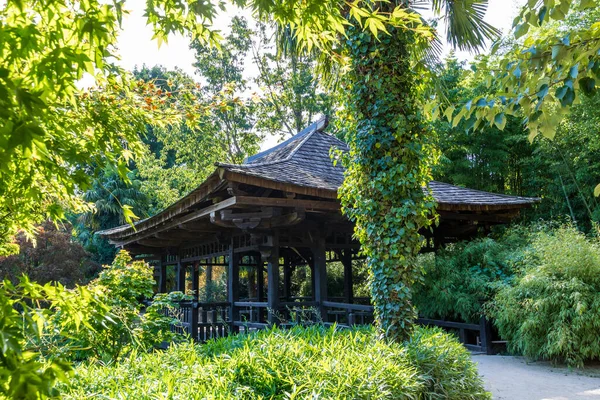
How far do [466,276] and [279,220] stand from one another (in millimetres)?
3360

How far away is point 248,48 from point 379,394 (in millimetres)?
18320

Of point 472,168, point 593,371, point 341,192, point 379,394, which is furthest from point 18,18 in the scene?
point 472,168

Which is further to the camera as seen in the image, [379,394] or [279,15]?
[379,394]

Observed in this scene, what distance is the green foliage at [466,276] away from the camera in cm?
747

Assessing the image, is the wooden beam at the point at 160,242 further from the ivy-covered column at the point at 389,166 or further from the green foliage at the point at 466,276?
the ivy-covered column at the point at 389,166

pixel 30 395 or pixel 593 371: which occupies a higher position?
pixel 30 395

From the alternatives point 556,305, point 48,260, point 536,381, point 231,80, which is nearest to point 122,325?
point 536,381

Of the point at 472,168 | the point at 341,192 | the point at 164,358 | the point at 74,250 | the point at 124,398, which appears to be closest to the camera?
the point at 124,398

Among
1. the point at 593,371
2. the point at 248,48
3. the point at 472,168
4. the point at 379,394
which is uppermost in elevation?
the point at 248,48

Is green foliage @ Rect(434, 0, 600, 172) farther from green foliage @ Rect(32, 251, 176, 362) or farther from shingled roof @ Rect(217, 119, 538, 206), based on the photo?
shingled roof @ Rect(217, 119, 538, 206)

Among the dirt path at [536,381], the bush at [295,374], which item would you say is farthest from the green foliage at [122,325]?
the dirt path at [536,381]

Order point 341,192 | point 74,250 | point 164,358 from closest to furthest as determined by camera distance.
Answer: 1. point 164,358
2. point 341,192
3. point 74,250

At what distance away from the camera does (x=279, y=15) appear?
6.87 feet

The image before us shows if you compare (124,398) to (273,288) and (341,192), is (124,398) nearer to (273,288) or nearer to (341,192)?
(341,192)
